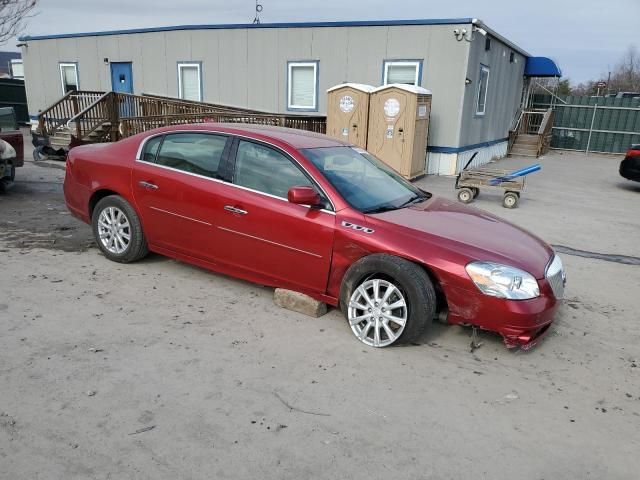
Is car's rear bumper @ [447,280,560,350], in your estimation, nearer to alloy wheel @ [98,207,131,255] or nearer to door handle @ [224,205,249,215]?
door handle @ [224,205,249,215]

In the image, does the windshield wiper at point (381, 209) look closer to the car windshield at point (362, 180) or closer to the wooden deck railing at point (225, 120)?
the car windshield at point (362, 180)

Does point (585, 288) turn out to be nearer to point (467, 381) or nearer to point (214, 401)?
point (467, 381)

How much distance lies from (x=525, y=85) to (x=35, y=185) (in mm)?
19722

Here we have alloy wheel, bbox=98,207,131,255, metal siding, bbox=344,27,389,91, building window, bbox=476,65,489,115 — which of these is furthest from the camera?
building window, bbox=476,65,489,115

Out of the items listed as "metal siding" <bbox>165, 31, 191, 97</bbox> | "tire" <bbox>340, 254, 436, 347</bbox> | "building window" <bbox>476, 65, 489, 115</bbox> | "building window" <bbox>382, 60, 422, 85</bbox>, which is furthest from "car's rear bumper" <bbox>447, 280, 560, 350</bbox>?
"metal siding" <bbox>165, 31, 191, 97</bbox>

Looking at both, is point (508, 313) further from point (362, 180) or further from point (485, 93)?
point (485, 93)

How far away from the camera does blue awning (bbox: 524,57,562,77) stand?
20766mm

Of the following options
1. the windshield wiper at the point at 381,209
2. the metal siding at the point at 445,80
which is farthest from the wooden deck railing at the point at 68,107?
the windshield wiper at the point at 381,209

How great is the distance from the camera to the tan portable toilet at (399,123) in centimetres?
1134

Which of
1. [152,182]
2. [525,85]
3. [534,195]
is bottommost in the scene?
[534,195]

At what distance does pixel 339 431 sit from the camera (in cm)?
291

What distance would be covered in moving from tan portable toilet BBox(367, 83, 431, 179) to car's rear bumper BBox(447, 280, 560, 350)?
8175mm

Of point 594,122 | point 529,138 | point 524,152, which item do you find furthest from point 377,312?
point 594,122

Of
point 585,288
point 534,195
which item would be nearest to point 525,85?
point 534,195
